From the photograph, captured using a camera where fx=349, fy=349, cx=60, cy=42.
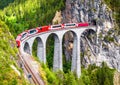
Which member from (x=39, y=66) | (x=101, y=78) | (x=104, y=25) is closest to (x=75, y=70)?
(x=101, y=78)

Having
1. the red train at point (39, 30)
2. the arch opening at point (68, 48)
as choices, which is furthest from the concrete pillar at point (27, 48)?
the arch opening at point (68, 48)

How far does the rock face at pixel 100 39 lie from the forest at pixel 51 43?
5.47 feet

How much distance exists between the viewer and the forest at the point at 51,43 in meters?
29.5

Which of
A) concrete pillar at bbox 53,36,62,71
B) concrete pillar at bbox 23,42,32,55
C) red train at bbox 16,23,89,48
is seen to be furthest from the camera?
concrete pillar at bbox 53,36,62,71

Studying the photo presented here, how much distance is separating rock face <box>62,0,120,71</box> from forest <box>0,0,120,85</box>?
65.7 inches

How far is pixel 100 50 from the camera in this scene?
93375 mm

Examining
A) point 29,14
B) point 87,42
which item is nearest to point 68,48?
point 87,42

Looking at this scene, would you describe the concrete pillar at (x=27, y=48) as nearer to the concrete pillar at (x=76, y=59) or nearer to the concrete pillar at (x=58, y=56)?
the concrete pillar at (x=58, y=56)

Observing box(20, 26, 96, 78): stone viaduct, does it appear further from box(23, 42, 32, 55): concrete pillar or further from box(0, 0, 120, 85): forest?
box(0, 0, 120, 85): forest

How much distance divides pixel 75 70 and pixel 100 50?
11.4 m

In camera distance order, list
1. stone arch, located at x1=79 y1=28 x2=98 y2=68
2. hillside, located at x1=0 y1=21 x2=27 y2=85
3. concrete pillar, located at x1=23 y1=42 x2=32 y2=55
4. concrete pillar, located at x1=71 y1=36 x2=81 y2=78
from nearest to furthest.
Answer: hillside, located at x1=0 y1=21 x2=27 y2=85, concrete pillar, located at x1=23 y1=42 x2=32 y2=55, concrete pillar, located at x1=71 y1=36 x2=81 y2=78, stone arch, located at x1=79 y1=28 x2=98 y2=68

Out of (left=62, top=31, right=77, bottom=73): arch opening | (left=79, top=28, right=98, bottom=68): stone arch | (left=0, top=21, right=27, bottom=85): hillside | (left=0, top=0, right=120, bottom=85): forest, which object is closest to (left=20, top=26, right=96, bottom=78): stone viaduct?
(left=79, top=28, right=98, bottom=68): stone arch

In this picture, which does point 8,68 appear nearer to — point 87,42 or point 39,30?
point 39,30

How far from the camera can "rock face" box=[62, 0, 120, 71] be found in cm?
9212
